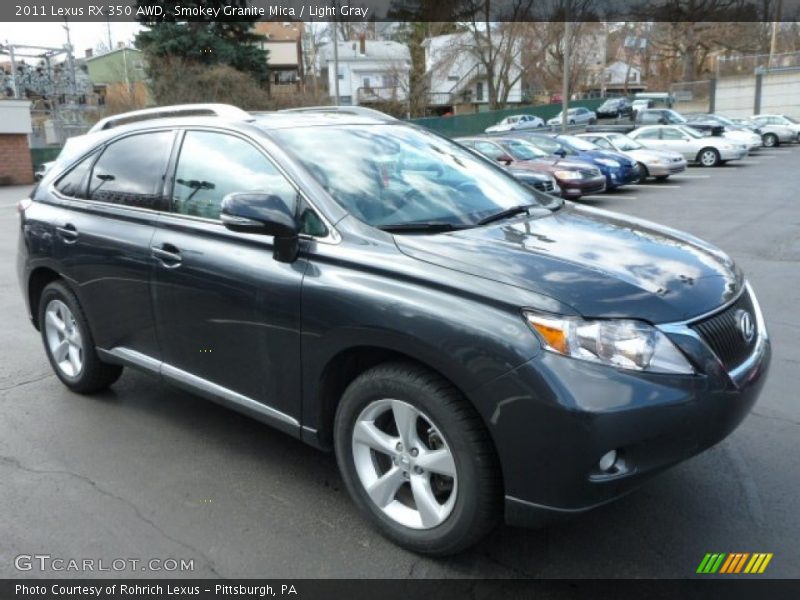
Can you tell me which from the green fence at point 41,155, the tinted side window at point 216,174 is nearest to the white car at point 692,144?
the tinted side window at point 216,174

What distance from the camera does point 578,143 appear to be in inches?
755

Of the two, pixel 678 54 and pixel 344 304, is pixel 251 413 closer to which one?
pixel 344 304

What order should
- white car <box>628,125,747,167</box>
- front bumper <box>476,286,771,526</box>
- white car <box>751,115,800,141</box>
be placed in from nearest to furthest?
front bumper <box>476,286,771,526</box> < white car <box>628,125,747,167</box> < white car <box>751,115,800,141</box>

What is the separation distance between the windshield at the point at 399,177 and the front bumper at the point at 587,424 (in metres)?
1.09

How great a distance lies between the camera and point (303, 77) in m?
64.0

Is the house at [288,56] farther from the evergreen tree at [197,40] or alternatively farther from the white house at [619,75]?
the white house at [619,75]

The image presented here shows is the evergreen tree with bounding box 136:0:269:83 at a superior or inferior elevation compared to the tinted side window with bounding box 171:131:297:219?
superior

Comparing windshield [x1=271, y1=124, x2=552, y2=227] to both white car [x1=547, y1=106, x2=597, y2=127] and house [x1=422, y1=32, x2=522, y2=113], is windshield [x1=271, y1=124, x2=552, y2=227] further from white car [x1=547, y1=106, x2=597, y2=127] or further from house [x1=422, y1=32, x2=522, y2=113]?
house [x1=422, y1=32, x2=522, y2=113]

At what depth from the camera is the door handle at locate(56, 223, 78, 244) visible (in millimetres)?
4395

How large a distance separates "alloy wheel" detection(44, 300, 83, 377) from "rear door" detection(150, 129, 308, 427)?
1079 mm

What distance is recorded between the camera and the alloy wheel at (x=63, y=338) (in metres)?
4.66

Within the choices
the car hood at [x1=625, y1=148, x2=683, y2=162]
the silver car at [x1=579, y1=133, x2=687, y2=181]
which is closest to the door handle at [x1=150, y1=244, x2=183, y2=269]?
the silver car at [x1=579, y1=133, x2=687, y2=181]

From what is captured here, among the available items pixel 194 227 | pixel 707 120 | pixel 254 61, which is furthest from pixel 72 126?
pixel 194 227

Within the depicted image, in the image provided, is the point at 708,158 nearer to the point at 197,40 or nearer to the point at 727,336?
the point at 727,336
